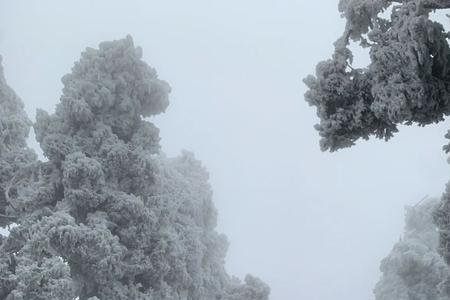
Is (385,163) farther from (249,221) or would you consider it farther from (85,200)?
(85,200)

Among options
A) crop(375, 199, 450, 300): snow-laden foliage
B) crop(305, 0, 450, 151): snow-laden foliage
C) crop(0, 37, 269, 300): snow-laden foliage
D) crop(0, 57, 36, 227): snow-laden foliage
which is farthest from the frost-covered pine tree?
crop(375, 199, 450, 300): snow-laden foliage

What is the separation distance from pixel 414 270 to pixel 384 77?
37.9 feet

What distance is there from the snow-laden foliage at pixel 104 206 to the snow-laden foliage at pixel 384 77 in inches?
229

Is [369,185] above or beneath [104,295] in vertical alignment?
above

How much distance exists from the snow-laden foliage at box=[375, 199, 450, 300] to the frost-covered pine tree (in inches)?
377

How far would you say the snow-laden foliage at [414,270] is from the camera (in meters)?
16.5

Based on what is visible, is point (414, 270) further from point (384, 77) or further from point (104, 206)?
point (384, 77)

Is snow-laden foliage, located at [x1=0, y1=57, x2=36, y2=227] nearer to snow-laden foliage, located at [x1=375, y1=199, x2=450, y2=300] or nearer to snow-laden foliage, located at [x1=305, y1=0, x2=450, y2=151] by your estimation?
snow-laden foliage, located at [x1=305, y1=0, x2=450, y2=151]

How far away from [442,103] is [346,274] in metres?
80.5

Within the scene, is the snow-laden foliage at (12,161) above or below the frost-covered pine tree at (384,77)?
above

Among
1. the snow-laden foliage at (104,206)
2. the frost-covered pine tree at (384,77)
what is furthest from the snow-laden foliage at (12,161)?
the frost-covered pine tree at (384,77)

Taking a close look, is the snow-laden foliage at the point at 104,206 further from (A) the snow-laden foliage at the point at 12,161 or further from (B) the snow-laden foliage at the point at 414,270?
(B) the snow-laden foliage at the point at 414,270

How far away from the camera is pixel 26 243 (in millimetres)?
11266

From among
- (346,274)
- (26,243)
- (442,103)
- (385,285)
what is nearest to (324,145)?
(442,103)
